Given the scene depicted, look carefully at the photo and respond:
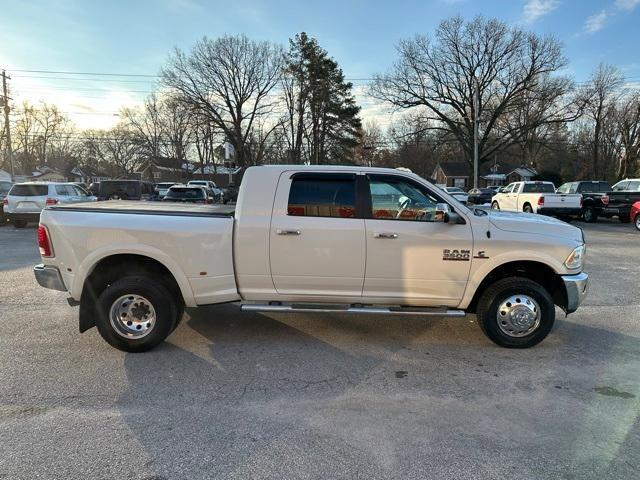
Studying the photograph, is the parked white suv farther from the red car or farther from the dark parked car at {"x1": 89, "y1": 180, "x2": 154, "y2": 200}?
the red car

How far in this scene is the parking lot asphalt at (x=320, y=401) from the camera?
2854 millimetres

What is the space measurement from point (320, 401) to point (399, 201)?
223cm

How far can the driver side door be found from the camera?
4.64m

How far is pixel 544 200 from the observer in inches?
773

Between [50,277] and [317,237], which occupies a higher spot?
[317,237]

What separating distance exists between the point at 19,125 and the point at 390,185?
90.2m

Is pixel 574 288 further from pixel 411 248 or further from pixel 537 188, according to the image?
pixel 537 188

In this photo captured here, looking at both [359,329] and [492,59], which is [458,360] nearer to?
[359,329]

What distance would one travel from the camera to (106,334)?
4559 mm

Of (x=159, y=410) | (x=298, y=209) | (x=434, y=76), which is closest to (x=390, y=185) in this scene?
(x=298, y=209)

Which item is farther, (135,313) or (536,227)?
(536,227)

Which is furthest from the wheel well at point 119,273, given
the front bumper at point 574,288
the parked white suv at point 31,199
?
the parked white suv at point 31,199

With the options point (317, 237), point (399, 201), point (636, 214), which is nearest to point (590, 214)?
point (636, 214)

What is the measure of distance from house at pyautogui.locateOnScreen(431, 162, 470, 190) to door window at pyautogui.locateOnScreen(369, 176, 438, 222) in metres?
88.8
